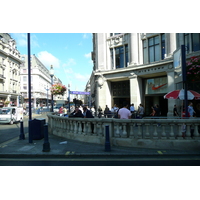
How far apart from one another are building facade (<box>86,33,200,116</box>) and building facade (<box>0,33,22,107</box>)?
33.1 meters

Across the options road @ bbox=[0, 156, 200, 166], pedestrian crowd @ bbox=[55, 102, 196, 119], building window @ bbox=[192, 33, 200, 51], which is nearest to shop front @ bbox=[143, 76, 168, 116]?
pedestrian crowd @ bbox=[55, 102, 196, 119]

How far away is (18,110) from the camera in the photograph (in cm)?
1888

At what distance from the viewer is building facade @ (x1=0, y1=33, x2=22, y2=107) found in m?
46.3

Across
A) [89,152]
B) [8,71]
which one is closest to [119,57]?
[89,152]

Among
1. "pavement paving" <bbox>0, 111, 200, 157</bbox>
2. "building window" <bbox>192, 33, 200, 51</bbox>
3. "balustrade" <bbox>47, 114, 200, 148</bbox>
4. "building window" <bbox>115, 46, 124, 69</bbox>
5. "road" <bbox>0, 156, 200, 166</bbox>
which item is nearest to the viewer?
"road" <bbox>0, 156, 200, 166</bbox>

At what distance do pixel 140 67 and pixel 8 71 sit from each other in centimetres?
4390

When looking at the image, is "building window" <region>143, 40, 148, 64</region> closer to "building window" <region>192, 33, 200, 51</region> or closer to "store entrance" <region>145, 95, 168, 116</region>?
"store entrance" <region>145, 95, 168, 116</region>

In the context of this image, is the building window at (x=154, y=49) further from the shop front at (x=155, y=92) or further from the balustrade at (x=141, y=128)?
the balustrade at (x=141, y=128)

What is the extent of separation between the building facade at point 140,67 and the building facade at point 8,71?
109 ft

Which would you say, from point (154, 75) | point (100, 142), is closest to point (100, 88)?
point (154, 75)

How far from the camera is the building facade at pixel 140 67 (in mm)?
15601

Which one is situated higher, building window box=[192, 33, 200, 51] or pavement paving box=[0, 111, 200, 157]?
building window box=[192, 33, 200, 51]

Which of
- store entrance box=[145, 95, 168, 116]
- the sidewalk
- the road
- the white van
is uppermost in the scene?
store entrance box=[145, 95, 168, 116]

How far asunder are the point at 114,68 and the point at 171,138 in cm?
1595
